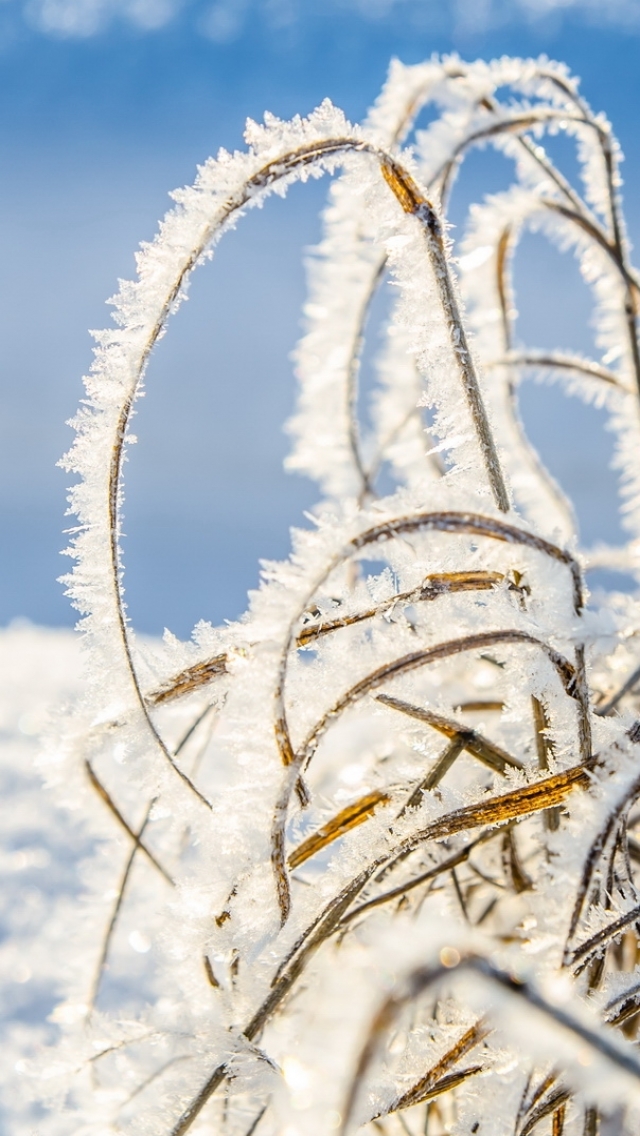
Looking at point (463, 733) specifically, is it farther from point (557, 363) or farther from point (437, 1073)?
point (557, 363)

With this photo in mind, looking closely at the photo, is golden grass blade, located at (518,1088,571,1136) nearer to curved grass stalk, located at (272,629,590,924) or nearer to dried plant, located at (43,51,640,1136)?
dried plant, located at (43,51,640,1136)

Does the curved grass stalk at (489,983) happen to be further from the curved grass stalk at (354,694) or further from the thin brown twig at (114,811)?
the thin brown twig at (114,811)

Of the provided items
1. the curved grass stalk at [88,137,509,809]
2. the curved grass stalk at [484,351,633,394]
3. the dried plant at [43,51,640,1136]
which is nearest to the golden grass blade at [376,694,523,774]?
the dried plant at [43,51,640,1136]

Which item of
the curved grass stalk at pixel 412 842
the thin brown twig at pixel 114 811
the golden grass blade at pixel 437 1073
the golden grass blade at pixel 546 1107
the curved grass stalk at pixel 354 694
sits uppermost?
the thin brown twig at pixel 114 811

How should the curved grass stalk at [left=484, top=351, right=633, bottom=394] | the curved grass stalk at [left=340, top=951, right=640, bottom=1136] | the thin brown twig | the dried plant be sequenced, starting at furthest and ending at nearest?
the curved grass stalk at [left=484, top=351, right=633, bottom=394] < the thin brown twig < the dried plant < the curved grass stalk at [left=340, top=951, right=640, bottom=1136]

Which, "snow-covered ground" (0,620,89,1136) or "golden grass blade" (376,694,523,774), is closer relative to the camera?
"golden grass blade" (376,694,523,774)

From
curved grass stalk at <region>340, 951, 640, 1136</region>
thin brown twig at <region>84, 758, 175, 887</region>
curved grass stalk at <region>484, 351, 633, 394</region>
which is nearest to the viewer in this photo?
curved grass stalk at <region>340, 951, 640, 1136</region>

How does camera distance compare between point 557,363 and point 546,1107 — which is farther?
point 557,363

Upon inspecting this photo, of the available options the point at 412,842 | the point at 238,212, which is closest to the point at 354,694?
the point at 412,842

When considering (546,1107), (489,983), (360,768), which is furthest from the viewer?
(360,768)

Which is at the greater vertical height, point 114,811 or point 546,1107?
point 114,811

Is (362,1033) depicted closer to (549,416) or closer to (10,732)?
(10,732)

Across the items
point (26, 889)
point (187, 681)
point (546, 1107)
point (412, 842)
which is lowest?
point (546, 1107)

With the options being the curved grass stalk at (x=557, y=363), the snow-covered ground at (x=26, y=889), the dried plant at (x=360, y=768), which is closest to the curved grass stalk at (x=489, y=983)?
the dried plant at (x=360, y=768)
